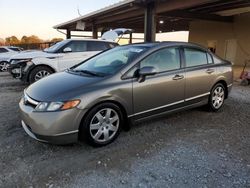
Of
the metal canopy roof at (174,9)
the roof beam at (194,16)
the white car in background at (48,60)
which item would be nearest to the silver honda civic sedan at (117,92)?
the white car in background at (48,60)

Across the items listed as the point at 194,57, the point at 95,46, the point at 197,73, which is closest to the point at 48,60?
the point at 95,46

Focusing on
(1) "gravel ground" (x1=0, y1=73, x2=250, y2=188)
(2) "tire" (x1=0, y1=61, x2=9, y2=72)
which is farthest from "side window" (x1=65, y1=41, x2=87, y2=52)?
(2) "tire" (x1=0, y1=61, x2=9, y2=72)

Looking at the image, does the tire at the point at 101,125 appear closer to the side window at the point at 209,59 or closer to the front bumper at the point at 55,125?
the front bumper at the point at 55,125

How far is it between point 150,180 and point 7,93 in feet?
18.1

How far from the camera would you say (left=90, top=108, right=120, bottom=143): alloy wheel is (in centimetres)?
333

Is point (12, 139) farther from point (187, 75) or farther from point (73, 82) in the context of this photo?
point (187, 75)

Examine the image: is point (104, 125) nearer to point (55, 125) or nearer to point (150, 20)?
point (55, 125)

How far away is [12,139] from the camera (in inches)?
144

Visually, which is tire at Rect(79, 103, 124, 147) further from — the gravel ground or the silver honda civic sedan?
the gravel ground

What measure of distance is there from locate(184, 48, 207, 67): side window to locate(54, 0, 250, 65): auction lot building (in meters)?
5.21

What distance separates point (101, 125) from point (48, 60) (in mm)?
4877

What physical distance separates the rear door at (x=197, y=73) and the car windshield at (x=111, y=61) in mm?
920

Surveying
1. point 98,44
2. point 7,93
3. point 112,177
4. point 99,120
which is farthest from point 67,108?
point 98,44

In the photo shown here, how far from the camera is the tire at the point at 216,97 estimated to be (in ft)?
16.1
